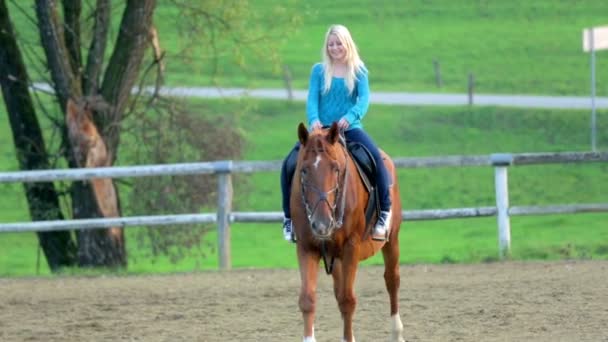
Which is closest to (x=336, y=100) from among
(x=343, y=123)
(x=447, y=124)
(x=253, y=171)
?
(x=343, y=123)

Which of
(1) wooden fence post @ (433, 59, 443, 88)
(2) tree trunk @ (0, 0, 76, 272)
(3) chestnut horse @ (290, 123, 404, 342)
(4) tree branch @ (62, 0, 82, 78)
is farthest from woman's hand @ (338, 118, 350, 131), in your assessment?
(1) wooden fence post @ (433, 59, 443, 88)

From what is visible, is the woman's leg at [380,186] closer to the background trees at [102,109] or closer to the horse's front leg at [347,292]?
the horse's front leg at [347,292]

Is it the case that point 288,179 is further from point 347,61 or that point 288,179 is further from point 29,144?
point 29,144

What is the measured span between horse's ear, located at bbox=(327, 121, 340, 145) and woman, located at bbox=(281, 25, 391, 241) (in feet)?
1.27

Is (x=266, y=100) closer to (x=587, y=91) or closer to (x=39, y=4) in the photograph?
(x=587, y=91)

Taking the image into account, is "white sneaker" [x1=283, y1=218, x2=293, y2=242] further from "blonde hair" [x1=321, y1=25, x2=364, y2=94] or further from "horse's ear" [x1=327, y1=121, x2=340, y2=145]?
"blonde hair" [x1=321, y1=25, x2=364, y2=94]

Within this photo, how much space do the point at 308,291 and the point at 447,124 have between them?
2594 cm

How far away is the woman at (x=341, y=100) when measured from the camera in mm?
8523

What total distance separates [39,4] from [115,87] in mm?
1610

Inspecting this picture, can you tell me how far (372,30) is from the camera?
51.8 metres

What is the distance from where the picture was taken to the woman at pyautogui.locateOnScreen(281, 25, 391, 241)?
8.52m

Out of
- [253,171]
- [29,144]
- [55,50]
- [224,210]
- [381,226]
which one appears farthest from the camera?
[29,144]

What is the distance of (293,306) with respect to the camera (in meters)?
11.1

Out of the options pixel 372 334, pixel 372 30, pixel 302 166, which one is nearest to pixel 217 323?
pixel 372 334
